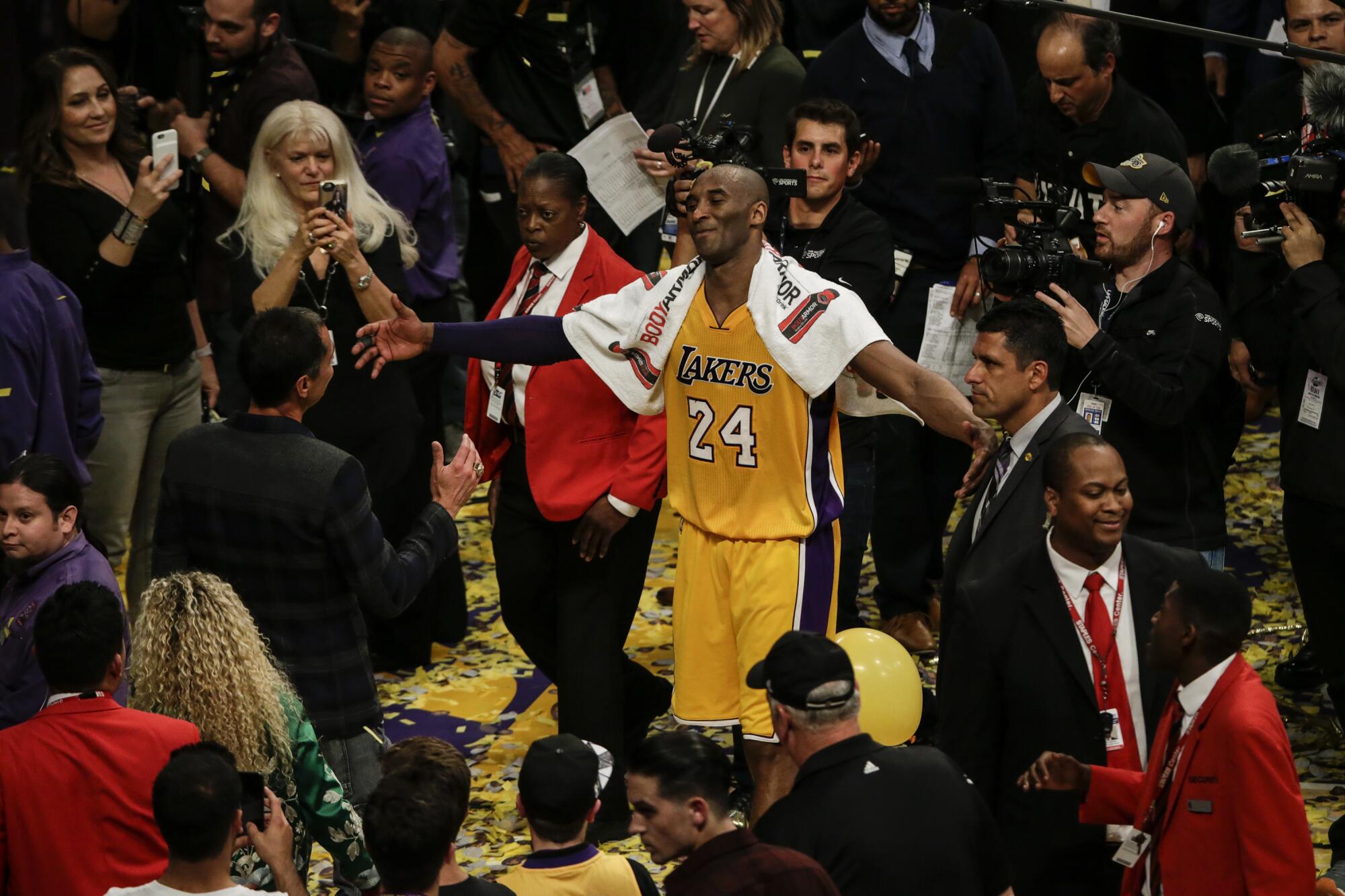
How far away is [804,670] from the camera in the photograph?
355 cm

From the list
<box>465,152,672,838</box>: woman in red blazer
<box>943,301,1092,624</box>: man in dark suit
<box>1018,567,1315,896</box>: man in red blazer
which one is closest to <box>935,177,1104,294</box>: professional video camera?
<box>943,301,1092,624</box>: man in dark suit

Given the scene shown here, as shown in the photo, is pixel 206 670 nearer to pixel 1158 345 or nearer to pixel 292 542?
pixel 292 542

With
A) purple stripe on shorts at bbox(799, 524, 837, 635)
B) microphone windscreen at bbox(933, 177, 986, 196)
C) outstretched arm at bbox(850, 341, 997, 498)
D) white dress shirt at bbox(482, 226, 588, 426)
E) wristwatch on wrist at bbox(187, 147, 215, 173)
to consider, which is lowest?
purple stripe on shorts at bbox(799, 524, 837, 635)

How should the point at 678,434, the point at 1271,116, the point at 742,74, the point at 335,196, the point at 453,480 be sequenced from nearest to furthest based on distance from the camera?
1. the point at 453,480
2. the point at 678,434
3. the point at 335,196
4. the point at 1271,116
5. the point at 742,74

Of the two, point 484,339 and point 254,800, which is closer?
point 254,800

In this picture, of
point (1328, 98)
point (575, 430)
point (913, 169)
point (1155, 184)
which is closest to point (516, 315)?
point (575, 430)

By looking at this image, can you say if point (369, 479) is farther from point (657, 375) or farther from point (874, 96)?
point (874, 96)

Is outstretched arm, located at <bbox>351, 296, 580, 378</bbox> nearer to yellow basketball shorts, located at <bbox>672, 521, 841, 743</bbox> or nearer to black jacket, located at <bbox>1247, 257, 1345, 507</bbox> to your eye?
yellow basketball shorts, located at <bbox>672, 521, 841, 743</bbox>

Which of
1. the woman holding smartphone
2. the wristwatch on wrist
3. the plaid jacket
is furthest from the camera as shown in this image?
the wristwatch on wrist

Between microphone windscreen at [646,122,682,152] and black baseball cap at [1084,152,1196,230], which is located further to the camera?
microphone windscreen at [646,122,682,152]

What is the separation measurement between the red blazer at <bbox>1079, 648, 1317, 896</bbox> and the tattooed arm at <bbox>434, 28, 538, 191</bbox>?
4.81 meters

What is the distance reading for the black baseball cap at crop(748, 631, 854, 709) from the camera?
354 centimetres

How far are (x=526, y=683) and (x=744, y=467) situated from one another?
235cm

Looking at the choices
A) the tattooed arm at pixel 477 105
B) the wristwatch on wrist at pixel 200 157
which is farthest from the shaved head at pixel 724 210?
the wristwatch on wrist at pixel 200 157
